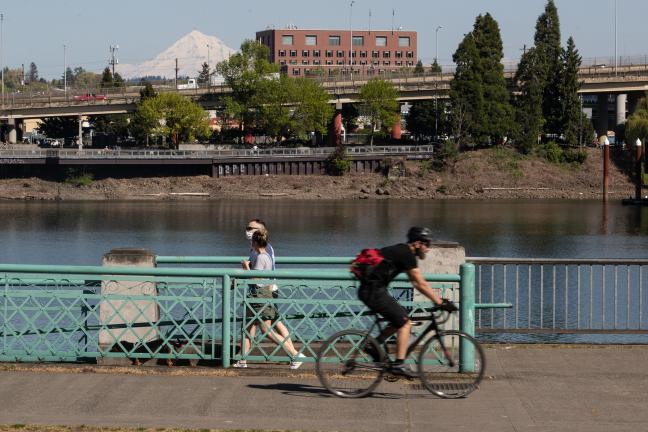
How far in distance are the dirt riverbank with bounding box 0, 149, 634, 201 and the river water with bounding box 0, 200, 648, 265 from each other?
4.11 metres

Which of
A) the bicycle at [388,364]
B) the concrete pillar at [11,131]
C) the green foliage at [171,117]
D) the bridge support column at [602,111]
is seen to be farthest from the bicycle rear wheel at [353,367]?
the concrete pillar at [11,131]

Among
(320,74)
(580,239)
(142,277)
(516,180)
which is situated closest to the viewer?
(142,277)

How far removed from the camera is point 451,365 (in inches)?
595

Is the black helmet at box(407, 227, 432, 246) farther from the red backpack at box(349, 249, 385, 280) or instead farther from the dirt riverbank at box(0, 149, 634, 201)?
→ the dirt riverbank at box(0, 149, 634, 201)

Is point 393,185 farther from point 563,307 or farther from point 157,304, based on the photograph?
point 157,304

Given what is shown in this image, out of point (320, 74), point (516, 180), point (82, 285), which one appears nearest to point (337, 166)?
point (516, 180)

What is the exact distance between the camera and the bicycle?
575 inches

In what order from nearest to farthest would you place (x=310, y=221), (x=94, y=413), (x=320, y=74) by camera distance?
1. (x=94, y=413)
2. (x=310, y=221)
3. (x=320, y=74)

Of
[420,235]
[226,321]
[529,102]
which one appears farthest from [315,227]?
[420,235]

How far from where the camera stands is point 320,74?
16012 centimetres

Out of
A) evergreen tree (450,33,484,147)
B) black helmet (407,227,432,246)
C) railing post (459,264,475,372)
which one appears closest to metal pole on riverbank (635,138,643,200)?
evergreen tree (450,33,484,147)

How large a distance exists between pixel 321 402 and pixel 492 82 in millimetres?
117952

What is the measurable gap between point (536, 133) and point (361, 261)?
389ft

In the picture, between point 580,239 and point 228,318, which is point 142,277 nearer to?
point 228,318
